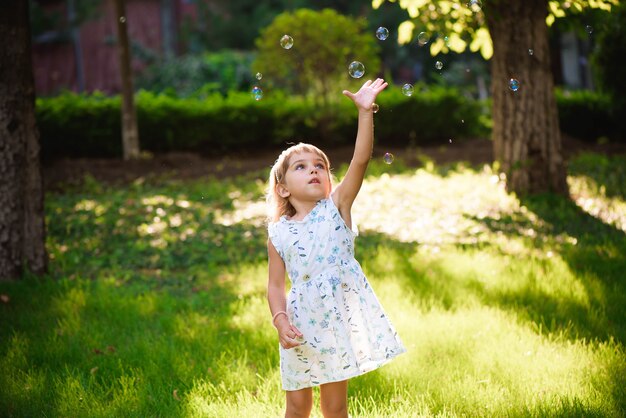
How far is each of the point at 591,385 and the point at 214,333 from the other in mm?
2195

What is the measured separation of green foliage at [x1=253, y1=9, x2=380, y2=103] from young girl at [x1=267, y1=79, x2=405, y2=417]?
33.3 feet

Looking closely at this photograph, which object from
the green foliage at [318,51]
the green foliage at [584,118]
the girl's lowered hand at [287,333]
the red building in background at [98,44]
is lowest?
the girl's lowered hand at [287,333]

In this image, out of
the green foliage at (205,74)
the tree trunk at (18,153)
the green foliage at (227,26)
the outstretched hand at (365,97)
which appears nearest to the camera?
the outstretched hand at (365,97)

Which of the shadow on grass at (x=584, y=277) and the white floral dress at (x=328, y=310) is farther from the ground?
the white floral dress at (x=328, y=310)

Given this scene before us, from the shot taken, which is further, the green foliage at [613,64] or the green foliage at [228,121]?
the green foliage at [228,121]

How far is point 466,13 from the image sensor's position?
7438 mm

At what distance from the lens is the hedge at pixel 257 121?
12.7 m

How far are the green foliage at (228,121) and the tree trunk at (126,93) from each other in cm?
88

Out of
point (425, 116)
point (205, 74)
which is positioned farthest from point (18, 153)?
point (205, 74)

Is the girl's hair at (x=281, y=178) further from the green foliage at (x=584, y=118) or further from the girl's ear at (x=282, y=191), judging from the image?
the green foliage at (x=584, y=118)

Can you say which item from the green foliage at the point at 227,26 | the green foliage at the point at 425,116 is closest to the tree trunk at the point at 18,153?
the green foliage at the point at 425,116

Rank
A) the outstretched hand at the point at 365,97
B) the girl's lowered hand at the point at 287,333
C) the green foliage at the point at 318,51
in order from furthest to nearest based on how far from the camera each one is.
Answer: the green foliage at the point at 318,51 < the outstretched hand at the point at 365,97 < the girl's lowered hand at the point at 287,333

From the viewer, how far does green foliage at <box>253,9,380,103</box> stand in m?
12.9

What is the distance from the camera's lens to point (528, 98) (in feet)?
25.6
